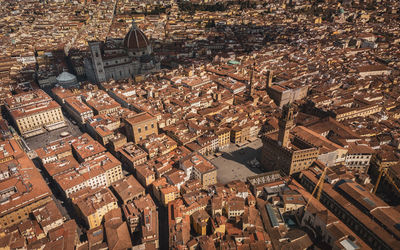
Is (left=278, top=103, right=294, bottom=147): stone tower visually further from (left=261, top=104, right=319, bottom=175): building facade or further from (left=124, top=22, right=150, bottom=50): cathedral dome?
(left=124, top=22, right=150, bottom=50): cathedral dome

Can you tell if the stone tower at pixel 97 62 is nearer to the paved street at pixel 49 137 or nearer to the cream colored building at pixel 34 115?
the cream colored building at pixel 34 115

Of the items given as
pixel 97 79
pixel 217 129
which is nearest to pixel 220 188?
pixel 217 129

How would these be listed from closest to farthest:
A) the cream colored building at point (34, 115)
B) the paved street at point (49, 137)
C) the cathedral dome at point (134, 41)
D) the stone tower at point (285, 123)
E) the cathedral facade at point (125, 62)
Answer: the stone tower at point (285, 123) → the paved street at point (49, 137) → the cream colored building at point (34, 115) → the cathedral facade at point (125, 62) → the cathedral dome at point (134, 41)

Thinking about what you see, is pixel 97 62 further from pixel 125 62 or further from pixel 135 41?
pixel 135 41

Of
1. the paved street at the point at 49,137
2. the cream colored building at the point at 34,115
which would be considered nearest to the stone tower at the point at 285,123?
the paved street at the point at 49,137

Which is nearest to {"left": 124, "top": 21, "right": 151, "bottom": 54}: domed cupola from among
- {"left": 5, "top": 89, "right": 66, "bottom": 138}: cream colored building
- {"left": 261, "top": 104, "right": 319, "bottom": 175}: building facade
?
{"left": 5, "top": 89, "right": 66, "bottom": 138}: cream colored building
